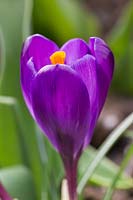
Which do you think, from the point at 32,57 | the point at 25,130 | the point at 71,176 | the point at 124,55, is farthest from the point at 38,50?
the point at 124,55

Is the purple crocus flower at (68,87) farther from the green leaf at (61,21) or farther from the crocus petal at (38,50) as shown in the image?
the green leaf at (61,21)

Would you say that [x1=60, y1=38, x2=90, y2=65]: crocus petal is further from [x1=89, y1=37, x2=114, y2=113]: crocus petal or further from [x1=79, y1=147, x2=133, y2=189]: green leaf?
[x1=79, y1=147, x2=133, y2=189]: green leaf

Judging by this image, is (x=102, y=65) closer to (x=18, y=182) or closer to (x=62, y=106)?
(x=62, y=106)

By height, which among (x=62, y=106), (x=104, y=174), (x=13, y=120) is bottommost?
(x=104, y=174)

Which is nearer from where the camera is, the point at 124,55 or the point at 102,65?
the point at 102,65

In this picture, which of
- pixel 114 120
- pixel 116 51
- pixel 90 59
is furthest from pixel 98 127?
pixel 90 59

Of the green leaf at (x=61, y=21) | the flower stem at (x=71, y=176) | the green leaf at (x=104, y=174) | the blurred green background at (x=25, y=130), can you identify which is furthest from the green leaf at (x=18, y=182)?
the green leaf at (x=61, y=21)

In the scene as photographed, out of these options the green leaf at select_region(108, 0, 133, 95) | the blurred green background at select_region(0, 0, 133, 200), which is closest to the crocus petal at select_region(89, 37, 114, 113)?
the blurred green background at select_region(0, 0, 133, 200)
